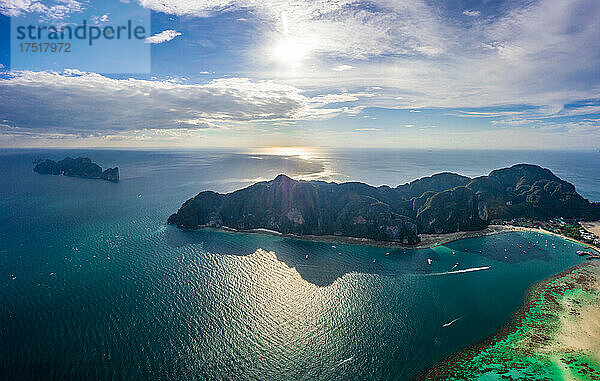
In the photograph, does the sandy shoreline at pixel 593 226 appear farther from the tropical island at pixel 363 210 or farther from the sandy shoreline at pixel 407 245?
the sandy shoreline at pixel 407 245

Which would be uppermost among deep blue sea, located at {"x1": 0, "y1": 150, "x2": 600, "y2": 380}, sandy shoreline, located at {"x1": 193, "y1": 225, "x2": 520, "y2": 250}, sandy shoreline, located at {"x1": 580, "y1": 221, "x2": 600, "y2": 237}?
sandy shoreline, located at {"x1": 580, "y1": 221, "x2": 600, "y2": 237}

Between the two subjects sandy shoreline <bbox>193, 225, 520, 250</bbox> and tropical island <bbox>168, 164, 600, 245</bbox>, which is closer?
sandy shoreline <bbox>193, 225, 520, 250</bbox>

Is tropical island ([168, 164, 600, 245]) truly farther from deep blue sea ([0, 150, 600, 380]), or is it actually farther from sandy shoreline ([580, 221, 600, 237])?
deep blue sea ([0, 150, 600, 380])

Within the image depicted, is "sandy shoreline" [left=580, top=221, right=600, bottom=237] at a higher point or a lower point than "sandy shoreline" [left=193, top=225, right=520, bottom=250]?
higher

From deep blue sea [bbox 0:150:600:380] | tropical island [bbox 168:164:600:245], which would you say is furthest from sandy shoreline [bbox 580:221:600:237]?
deep blue sea [bbox 0:150:600:380]

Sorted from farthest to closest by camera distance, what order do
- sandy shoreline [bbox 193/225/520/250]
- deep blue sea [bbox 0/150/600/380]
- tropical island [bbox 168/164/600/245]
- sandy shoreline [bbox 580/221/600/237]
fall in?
sandy shoreline [bbox 580/221/600/237], tropical island [bbox 168/164/600/245], sandy shoreline [bbox 193/225/520/250], deep blue sea [bbox 0/150/600/380]

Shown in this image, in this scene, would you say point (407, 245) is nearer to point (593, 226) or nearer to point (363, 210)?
point (363, 210)

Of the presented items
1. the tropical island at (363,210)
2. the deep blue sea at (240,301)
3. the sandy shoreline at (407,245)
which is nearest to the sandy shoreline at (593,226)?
the tropical island at (363,210)
